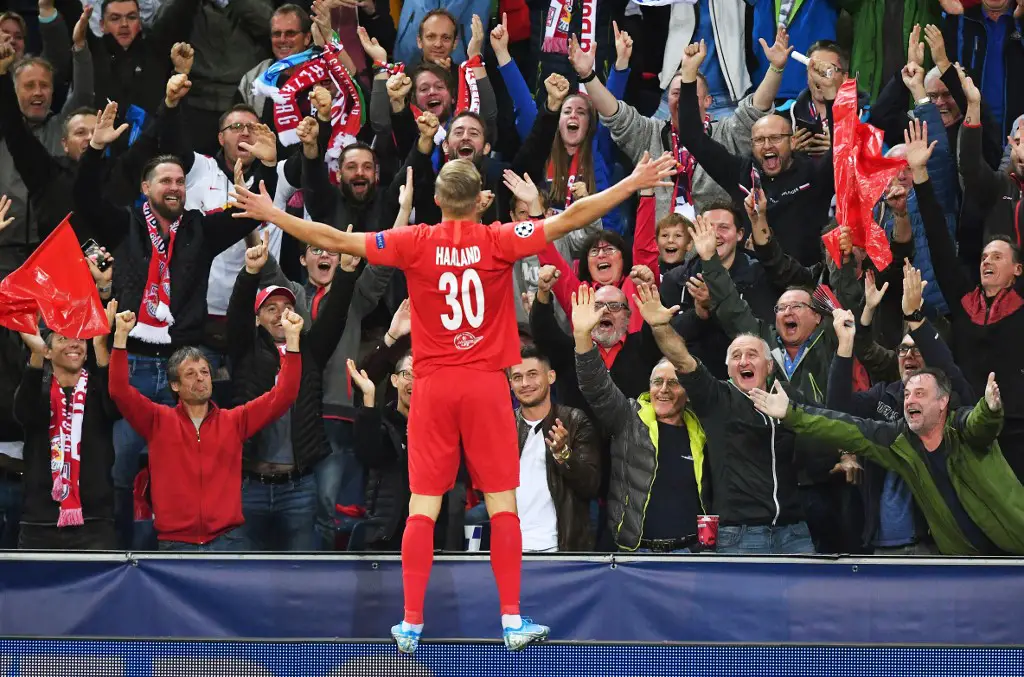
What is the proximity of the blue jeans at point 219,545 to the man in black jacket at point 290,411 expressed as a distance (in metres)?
0.11

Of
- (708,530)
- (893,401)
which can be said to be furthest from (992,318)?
(708,530)

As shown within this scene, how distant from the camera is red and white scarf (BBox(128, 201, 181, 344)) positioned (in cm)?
940

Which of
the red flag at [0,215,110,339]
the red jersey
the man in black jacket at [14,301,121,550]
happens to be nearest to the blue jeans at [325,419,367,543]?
the man in black jacket at [14,301,121,550]

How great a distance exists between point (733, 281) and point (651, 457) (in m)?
1.45

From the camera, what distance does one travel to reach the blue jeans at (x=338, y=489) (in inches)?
352

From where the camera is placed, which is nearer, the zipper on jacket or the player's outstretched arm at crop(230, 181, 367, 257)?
the player's outstretched arm at crop(230, 181, 367, 257)

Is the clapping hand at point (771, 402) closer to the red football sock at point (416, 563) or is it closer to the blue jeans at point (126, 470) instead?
the red football sock at point (416, 563)

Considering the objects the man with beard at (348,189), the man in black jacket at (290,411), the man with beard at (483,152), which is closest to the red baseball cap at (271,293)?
the man in black jacket at (290,411)

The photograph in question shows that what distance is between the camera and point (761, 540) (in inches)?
324

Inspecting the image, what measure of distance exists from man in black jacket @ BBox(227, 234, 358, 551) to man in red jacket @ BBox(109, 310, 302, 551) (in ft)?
0.76

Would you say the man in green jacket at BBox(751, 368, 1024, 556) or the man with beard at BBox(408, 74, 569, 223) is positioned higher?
the man with beard at BBox(408, 74, 569, 223)

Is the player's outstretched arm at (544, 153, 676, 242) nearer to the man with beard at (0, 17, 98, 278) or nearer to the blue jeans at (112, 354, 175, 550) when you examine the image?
the blue jeans at (112, 354, 175, 550)

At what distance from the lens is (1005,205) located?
9750 mm

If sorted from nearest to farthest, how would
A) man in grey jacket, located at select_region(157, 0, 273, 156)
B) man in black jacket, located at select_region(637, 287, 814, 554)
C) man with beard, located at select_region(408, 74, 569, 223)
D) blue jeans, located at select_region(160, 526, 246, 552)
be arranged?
man in black jacket, located at select_region(637, 287, 814, 554) → blue jeans, located at select_region(160, 526, 246, 552) → man with beard, located at select_region(408, 74, 569, 223) → man in grey jacket, located at select_region(157, 0, 273, 156)
